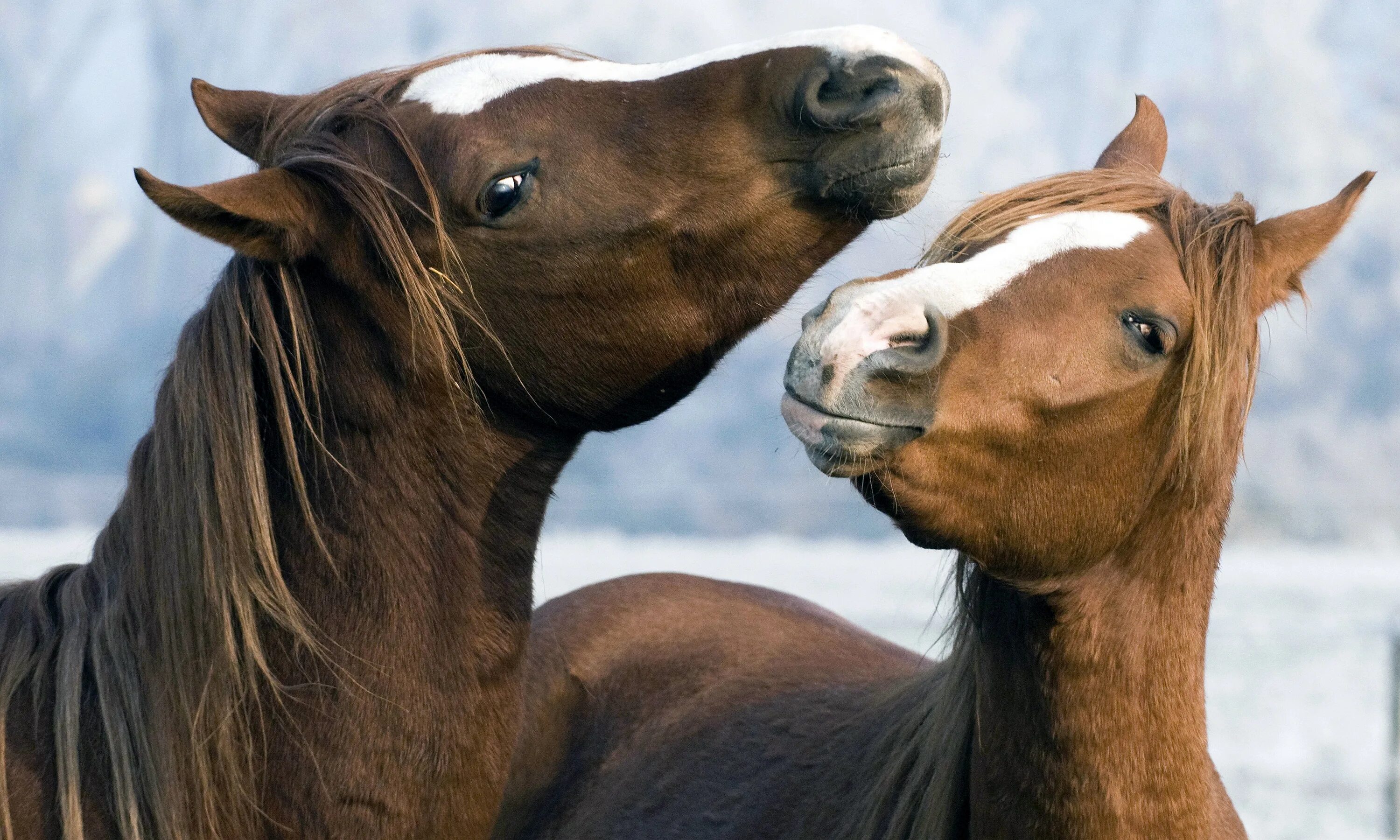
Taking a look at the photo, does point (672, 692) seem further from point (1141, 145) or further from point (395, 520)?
point (1141, 145)

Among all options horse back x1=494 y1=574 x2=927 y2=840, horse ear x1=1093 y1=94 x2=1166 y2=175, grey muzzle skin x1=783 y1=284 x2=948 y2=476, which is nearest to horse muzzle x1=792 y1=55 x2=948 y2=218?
grey muzzle skin x1=783 y1=284 x2=948 y2=476

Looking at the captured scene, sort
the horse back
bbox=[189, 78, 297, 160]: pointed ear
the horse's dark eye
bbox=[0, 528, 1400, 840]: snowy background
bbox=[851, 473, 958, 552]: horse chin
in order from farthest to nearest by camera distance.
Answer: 1. bbox=[0, 528, 1400, 840]: snowy background
2. the horse back
3. bbox=[189, 78, 297, 160]: pointed ear
4. the horse's dark eye
5. bbox=[851, 473, 958, 552]: horse chin

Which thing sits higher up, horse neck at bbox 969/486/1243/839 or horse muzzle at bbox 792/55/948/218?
horse muzzle at bbox 792/55/948/218

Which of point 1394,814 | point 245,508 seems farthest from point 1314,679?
point 245,508

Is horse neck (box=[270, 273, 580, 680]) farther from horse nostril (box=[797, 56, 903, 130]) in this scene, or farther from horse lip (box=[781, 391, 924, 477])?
horse nostril (box=[797, 56, 903, 130])

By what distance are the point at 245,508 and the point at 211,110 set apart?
83cm

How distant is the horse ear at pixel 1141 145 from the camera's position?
2.70 meters

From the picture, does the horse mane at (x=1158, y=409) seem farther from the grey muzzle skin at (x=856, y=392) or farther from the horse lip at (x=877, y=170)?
the grey muzzle skin at (x=856, y=392)

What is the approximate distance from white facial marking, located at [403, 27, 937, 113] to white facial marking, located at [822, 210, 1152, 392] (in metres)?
0.37

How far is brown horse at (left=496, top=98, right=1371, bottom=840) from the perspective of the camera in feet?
6.52

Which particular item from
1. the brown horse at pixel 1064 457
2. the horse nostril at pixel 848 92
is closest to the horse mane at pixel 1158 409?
the brown horse at pixel 1064 457

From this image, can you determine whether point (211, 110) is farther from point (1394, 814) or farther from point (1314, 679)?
point (1314, 679)

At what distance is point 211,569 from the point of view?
6.83 ft

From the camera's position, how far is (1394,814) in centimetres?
623
